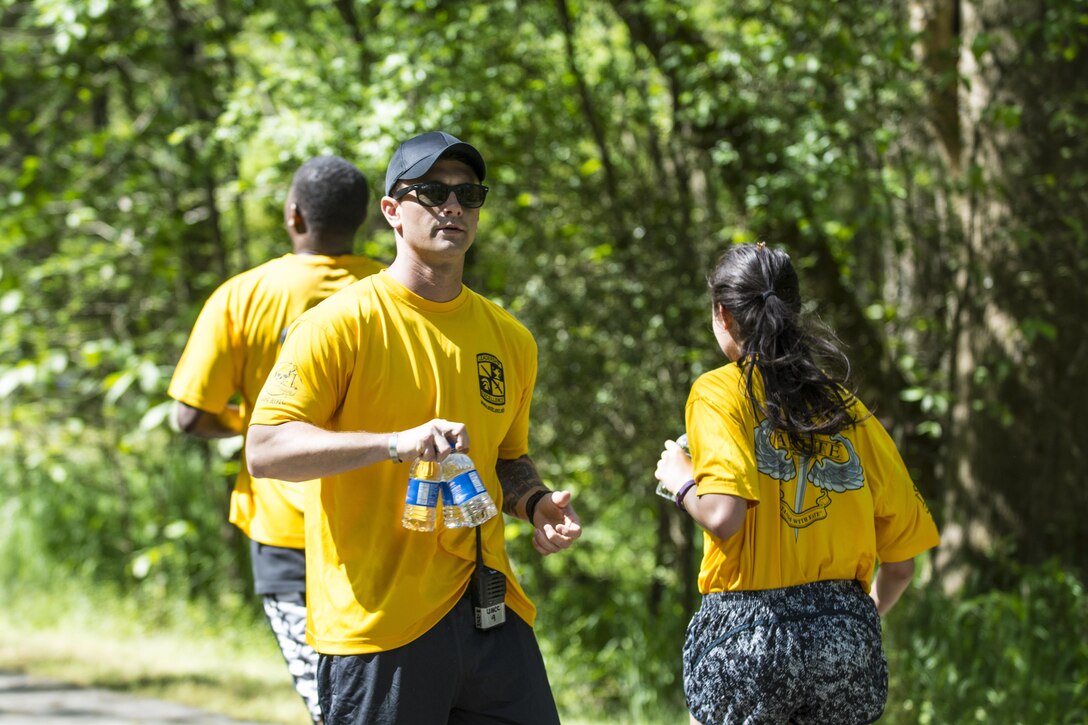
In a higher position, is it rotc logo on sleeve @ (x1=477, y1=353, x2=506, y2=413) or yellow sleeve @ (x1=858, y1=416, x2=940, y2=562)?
rotc logo on sleeve @ (x1=477, y1=353, x2=506, y2=413)

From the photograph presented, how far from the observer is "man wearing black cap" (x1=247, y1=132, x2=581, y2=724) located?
2709 mm

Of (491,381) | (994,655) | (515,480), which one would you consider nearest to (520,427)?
(515,480)

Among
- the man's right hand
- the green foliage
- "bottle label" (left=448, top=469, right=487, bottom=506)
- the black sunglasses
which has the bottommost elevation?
the green foliage

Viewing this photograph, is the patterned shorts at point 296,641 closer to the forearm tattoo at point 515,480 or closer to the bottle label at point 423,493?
the forearm tattoo at point 515,480

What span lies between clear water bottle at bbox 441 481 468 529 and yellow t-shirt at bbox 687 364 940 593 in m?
0.58

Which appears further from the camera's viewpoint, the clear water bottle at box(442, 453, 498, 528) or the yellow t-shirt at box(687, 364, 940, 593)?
the yellow t-shirt at box(687, 364, 940, 593)

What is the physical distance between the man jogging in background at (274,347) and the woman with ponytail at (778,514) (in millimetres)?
1411

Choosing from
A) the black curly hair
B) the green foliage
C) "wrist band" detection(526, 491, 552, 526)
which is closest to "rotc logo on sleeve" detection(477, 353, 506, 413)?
"wrist band" detection(526, 491, 552, 526)

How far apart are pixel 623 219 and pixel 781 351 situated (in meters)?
4.11

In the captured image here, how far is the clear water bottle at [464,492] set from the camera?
2635 mm

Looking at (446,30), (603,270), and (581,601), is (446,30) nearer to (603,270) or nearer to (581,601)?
(603,270)

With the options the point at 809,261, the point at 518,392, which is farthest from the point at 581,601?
the point at 518,392

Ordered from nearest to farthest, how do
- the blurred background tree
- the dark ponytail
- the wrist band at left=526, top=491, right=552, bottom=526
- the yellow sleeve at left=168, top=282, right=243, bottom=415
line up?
the dark ponytail < the wrist band at left=526, top=491, right=552, bottom=526 < the yellow sleeve at left=168, top=282, right=243, bottom=415 < the blurred background tree

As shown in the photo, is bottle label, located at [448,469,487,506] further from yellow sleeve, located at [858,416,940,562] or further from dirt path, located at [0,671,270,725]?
dirt path, located at [0,671,270,725]
